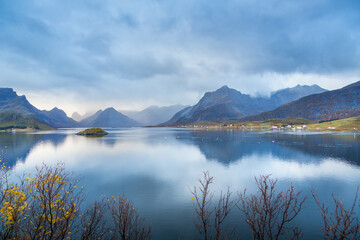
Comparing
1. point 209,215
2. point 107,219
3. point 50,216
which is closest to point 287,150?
point 209,215

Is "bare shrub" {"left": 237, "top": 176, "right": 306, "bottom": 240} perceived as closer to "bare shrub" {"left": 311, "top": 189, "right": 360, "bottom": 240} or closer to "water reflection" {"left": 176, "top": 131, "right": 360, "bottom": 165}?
"bare shrub" {"left": 311, "top": 189, "right": 360, "bottom": 240}

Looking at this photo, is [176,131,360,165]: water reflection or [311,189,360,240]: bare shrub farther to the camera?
[176,131,360,165]: water reflection

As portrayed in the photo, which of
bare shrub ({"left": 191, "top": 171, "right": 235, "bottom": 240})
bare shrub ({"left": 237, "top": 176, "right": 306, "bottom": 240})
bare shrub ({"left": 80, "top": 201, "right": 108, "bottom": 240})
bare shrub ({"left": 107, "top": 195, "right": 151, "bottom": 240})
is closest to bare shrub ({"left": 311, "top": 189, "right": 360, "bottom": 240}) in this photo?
bare shrub ({"left": 237, "top": 176, "right": 306, "bottom": 240})

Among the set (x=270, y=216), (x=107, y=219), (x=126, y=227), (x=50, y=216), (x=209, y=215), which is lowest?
(x=107, y=219)

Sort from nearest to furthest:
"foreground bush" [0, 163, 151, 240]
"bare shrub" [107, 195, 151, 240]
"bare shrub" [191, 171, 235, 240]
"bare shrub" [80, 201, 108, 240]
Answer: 1. "foreground bush" [0, 163, 151, 240]
2. "bare shrub" [191, 171, 235, 240]
3. "bare shrub" [80, 201, 108, 240]
4. "bare shrub" [107, 195, 151, 240]

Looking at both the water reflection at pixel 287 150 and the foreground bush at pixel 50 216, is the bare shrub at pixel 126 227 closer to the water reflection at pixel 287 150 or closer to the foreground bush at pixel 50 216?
the foreground bush at pixel 50 216

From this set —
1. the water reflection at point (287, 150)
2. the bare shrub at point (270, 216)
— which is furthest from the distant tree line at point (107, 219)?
the water reflection at point (287, 150)

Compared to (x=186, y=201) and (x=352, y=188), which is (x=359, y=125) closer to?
(x=352, y=188)

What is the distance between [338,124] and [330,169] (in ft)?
651

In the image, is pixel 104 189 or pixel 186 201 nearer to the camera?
pixel 186 201

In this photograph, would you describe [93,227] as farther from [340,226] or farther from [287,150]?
[287,150]

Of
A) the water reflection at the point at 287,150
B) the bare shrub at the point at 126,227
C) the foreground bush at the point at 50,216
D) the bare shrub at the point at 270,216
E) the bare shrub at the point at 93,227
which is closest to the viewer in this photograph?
the foreground bush at the point at 50,216

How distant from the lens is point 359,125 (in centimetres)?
17875

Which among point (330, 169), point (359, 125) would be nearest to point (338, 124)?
point (359, 125)
